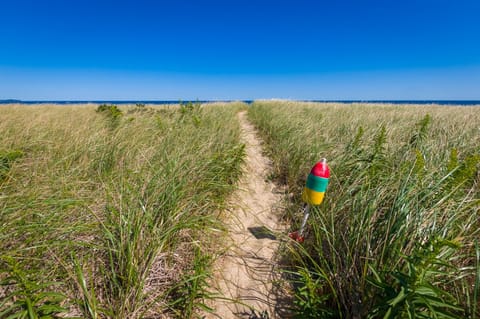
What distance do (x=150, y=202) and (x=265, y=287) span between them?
1172 millimetres

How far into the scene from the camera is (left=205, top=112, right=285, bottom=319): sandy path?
4.24 ft

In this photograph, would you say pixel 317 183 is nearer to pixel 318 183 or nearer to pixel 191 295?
pixel 318 183

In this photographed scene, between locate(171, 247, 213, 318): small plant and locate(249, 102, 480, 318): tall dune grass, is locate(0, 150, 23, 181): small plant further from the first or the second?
locate(249, 102, 480, 318): tall dune grass

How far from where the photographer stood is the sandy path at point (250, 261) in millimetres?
1293

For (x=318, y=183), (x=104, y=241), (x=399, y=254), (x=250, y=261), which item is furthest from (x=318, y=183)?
(x=104, y=241)

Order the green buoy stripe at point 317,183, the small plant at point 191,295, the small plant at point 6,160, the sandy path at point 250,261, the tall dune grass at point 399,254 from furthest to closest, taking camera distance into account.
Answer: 1. the small plant at point 6,160
2. the green buoy stripe at point 317,183
3. the sandy path at point 250,261
4. the small plant at point 191,295
5. the tall dune grass at point 399,254

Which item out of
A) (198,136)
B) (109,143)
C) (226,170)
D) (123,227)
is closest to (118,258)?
Answer: (123,227)

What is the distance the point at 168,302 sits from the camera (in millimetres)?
1195

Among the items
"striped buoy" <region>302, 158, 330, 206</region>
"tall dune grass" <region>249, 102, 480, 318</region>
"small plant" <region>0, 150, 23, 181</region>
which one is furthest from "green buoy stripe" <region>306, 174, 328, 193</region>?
"small plant" <region>0, 150, 23, 181</region>

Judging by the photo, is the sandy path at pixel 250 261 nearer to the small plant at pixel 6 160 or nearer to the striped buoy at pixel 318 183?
the striped buoy at pixel 318 183

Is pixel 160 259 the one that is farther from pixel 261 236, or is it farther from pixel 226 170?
pixel 226 170

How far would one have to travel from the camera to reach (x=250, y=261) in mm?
1651

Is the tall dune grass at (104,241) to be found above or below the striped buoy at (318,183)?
below

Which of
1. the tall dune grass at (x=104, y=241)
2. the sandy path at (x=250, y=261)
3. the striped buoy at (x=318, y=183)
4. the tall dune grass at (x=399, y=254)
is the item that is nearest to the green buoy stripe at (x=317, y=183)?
the striped buoy at (x=318, y=183)
